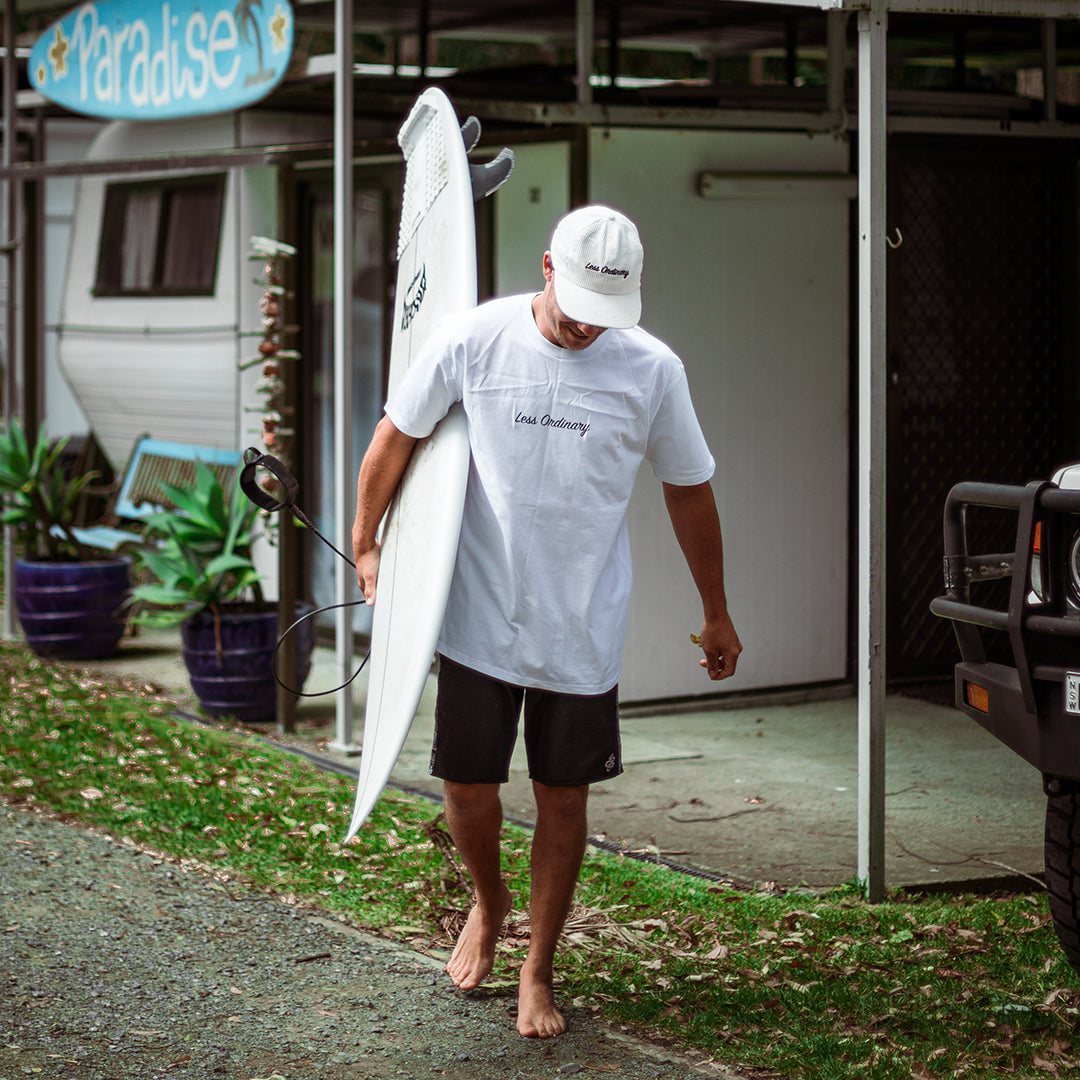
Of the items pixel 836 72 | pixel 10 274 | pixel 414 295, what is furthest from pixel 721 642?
pixel 10 274

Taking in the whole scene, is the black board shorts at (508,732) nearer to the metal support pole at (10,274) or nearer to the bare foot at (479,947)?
the bare foot at (479,947)

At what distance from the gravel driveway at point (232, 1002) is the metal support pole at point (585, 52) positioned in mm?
3880

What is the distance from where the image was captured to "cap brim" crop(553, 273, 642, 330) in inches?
155

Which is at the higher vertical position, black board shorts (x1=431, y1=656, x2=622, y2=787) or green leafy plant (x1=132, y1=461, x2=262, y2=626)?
green leafy plant (x1=132, y1=461, x2=262, y2=626)

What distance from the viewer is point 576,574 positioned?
4164mm

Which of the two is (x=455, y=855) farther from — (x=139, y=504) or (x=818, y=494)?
(x=139, y=504)

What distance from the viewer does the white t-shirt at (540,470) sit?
4.11 meters

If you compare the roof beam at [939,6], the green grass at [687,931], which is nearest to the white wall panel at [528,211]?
the green grass at [687,931]

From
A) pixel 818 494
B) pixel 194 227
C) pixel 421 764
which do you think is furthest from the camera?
pixel 194 227

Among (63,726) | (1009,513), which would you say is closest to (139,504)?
(63,726)

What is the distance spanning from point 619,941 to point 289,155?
4.29 m

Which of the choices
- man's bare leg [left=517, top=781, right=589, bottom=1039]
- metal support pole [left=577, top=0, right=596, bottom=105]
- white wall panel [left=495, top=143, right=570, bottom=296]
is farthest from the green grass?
metal support pole [left=577, top=0, right=596, bottom=105]

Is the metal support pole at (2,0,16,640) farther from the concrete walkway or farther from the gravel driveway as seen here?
the gravel driveway

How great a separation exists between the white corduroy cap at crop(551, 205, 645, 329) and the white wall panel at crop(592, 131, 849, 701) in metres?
3.76
